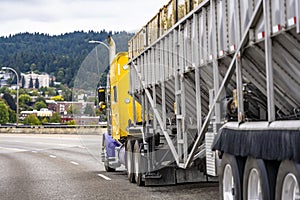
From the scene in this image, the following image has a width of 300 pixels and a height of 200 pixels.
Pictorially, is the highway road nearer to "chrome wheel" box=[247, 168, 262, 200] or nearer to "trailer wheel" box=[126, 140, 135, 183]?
"trailer wheel" box=[126, 140, 135, 183]

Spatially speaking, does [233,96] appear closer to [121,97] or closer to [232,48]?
[232,48]

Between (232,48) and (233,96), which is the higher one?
(232,48)

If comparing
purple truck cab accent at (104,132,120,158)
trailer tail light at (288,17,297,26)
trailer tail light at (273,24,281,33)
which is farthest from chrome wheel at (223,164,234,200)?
purple truck cab accent at (104,132,120,158)

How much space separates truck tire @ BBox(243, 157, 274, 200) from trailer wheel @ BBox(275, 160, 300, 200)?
250 mm

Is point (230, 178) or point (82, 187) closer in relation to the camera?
point (230, 178)

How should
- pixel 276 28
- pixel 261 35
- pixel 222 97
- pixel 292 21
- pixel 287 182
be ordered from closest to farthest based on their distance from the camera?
pixel 292 21
pixel 287 182
pixel 276 28
pixel 261 35
pixel 222 97

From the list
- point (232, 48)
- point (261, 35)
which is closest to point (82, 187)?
point (232, 48)

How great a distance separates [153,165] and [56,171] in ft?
26.3

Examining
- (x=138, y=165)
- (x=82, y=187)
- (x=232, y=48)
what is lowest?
(x=82, y=187)

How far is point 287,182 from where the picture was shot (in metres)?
8.51

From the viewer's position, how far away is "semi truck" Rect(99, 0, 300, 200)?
870 centimetres

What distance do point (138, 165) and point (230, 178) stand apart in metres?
7.17

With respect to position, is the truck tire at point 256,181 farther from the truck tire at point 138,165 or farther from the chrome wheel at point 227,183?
the truck tire at point 138,165

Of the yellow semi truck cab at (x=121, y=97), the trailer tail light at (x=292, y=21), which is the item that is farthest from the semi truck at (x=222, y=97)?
the yellow semi truck cab at (x=121, y=97)
